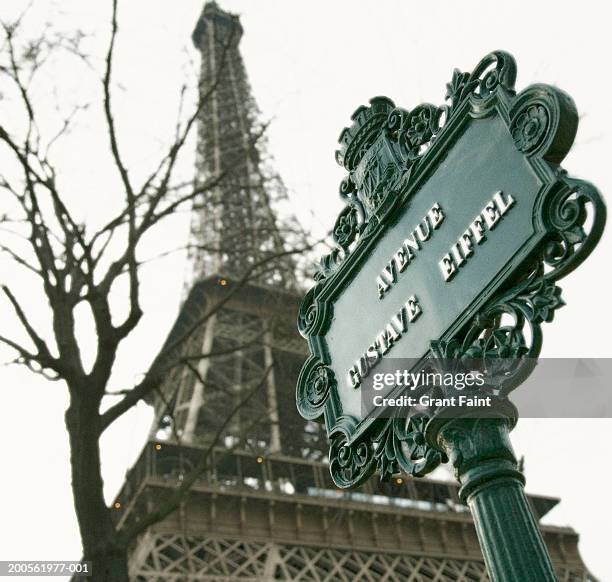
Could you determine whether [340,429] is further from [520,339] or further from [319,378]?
[520,339]

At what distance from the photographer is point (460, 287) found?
1965 millimetres

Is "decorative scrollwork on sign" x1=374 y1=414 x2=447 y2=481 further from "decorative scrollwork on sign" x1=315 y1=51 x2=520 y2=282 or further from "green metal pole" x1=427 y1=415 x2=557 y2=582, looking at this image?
"decorative scrollwork on sign" x1=315 y1=51 x2=520 y2=282

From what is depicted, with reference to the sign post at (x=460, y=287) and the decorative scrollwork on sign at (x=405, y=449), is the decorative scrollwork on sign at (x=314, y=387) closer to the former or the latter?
the sign post at (x=460, y=287)

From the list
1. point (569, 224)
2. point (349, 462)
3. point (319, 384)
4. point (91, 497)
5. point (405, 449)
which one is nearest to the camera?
point (569, 224)

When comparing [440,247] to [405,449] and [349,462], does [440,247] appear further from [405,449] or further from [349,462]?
[349,462]

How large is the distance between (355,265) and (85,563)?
4716mm

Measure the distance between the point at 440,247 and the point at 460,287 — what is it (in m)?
0.17

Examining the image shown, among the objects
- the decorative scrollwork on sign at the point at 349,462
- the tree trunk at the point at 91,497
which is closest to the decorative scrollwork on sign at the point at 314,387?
the decorative scrollwork on sign at the point at 349,462

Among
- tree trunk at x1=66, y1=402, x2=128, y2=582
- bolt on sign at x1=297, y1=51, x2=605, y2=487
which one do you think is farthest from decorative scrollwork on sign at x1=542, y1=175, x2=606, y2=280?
tree trunk at x1=66, y1=402, x2=128, y2=582

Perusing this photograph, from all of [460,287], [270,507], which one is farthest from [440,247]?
[270,507]

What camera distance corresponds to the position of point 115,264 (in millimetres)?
8445

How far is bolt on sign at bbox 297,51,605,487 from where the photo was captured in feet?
5.81

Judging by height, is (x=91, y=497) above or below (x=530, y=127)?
above

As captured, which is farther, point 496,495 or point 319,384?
point 319,384
